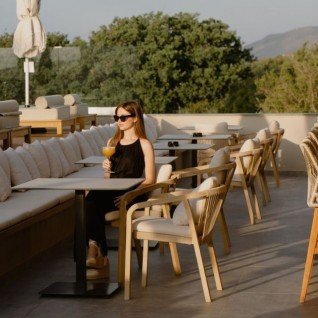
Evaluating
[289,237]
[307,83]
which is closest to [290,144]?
[307,83]

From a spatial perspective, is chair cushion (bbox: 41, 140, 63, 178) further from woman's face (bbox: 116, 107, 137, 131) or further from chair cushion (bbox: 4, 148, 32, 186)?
woman's face (bbox: 116, 107, 137, 131)

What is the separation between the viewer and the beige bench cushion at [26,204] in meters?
6.79

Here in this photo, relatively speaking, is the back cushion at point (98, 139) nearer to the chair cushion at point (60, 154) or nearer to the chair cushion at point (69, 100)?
the chair cushion at point (60, 154)

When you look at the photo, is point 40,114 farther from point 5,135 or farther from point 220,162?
point 220,162

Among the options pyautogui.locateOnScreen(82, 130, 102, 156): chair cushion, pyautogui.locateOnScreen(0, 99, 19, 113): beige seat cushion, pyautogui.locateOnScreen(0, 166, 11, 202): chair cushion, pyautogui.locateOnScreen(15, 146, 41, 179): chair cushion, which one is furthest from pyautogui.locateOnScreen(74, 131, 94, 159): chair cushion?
pyautogui.locateOnScreen(0, 166, 11, 202): chair cushion

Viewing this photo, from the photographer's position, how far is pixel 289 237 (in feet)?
28.1

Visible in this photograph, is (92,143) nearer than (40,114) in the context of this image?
Yes

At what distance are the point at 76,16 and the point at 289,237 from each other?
15.6 m

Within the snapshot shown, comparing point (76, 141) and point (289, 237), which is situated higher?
point (76, 141)

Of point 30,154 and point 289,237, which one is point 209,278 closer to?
point 289,237

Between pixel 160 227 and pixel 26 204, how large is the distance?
1663 millimetres

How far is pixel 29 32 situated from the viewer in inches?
613

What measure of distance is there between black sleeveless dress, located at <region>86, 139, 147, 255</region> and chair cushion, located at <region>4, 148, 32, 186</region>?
3.84 feet

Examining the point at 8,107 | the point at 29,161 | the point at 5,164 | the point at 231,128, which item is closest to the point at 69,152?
the point at 29,161
